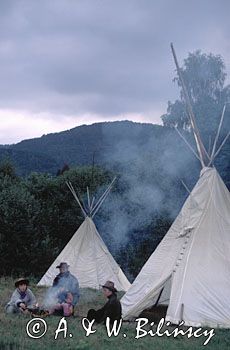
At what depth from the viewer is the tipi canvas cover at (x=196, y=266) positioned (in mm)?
6539

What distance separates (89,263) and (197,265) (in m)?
4.57

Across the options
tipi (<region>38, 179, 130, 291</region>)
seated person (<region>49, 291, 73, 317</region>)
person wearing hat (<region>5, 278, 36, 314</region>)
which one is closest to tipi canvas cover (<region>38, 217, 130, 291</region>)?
tipi (<region>38, 179, 130, 291</region>)

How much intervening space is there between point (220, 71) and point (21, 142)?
44.0ft

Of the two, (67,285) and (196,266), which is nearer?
(196,266)

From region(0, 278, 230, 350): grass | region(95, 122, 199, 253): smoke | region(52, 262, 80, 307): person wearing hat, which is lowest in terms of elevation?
region(0, 278, 230, 350): grass

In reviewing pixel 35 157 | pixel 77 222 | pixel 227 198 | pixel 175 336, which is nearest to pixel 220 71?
pixel 35 157

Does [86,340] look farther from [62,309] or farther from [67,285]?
[67,285]

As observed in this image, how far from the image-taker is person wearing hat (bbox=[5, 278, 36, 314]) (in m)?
7.02

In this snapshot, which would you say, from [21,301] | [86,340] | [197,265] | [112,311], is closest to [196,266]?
[197,265]

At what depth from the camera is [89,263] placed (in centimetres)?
1114

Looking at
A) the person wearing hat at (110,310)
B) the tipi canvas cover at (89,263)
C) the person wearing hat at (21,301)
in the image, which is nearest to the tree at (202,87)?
the tipi canvas cover at (89,263)

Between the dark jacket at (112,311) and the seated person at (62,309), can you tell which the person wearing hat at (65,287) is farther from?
the dark jacket at (112,311)

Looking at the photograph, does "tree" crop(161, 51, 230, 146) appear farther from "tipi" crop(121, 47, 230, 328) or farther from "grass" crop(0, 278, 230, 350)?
"grass" crop(0, 278, 230, 350)

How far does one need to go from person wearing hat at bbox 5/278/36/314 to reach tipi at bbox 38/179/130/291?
361 cm
